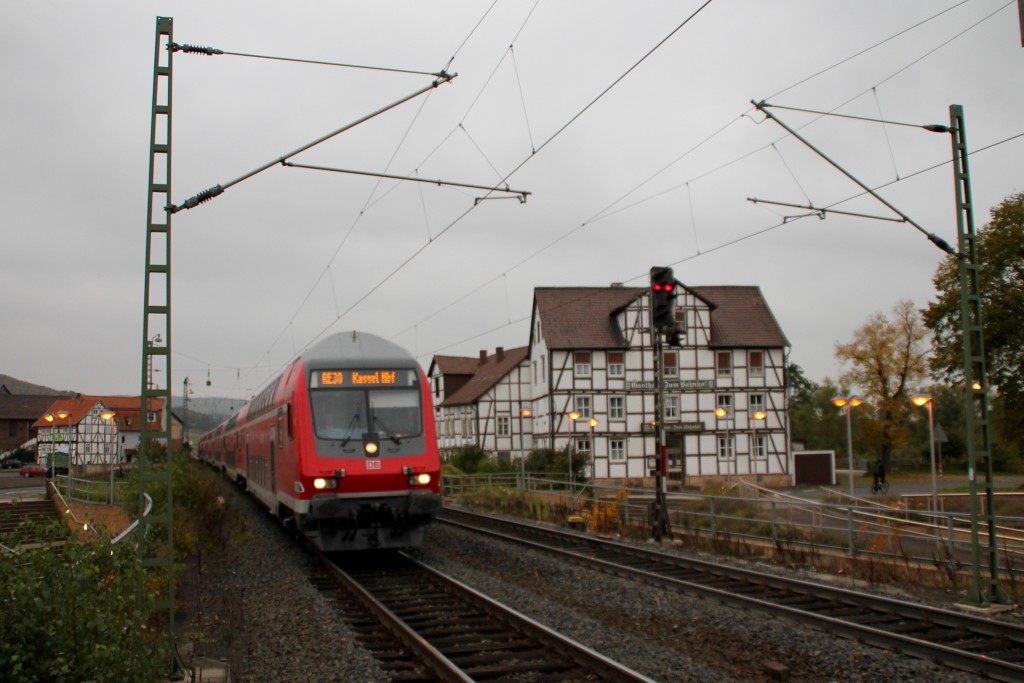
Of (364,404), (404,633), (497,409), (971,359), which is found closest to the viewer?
(404,633)

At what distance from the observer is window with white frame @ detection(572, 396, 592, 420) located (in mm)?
44875

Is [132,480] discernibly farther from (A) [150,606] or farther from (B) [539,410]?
(B) [539,410]

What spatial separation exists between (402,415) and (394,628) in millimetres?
5164

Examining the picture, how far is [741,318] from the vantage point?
47812mm

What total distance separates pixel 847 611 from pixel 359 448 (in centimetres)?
726

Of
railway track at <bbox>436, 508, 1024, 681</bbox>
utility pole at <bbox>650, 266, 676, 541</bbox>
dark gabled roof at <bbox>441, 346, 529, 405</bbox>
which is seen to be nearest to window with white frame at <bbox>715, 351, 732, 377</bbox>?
dark gabled roof at <bbox>441, 346, 529, 405</bbox>

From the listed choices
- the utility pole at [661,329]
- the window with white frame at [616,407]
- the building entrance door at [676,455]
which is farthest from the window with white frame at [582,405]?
the utility pole at [661,329]

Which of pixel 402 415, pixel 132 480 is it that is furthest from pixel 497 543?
pixel 132 480

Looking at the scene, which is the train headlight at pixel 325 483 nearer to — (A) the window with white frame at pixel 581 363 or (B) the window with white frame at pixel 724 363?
(A) the window with white frame at pixel 581 363

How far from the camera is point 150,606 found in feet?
23.2

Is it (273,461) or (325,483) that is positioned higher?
(273,461)

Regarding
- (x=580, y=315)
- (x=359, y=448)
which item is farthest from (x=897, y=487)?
(x=359, y=448)

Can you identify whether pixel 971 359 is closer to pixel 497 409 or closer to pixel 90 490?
pixel 90 490

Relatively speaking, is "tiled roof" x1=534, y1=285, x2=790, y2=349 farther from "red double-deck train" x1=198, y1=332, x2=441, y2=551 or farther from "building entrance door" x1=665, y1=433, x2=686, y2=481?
"red double-deck train" x1=198, y1=332, x2=441, y2=551
